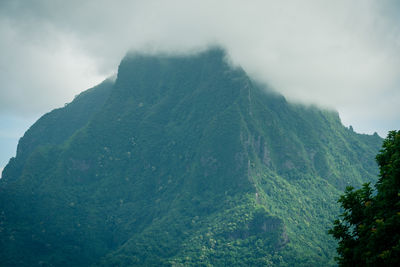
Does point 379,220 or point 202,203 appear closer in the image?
point 379,220

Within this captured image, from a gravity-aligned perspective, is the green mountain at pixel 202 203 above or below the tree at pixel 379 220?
above

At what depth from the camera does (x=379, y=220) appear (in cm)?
2491

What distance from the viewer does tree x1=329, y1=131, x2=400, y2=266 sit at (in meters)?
24.7

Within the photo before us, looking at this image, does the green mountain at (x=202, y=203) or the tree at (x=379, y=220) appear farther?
the green mountain at (x=202, y=203)

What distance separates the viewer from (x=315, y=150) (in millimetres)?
196000

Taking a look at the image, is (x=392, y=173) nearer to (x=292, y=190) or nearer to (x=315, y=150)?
(x=292, y=190)

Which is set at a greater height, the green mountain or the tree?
the green mountain

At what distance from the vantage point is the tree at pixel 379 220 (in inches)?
971

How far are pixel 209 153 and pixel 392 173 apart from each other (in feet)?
501

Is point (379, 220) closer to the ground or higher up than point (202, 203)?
closer to the ground

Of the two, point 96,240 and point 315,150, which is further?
point 315,150

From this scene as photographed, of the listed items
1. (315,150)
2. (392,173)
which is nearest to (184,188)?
(315,150)

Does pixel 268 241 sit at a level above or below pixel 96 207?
below

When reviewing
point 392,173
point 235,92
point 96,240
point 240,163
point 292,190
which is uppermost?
point 235,92
